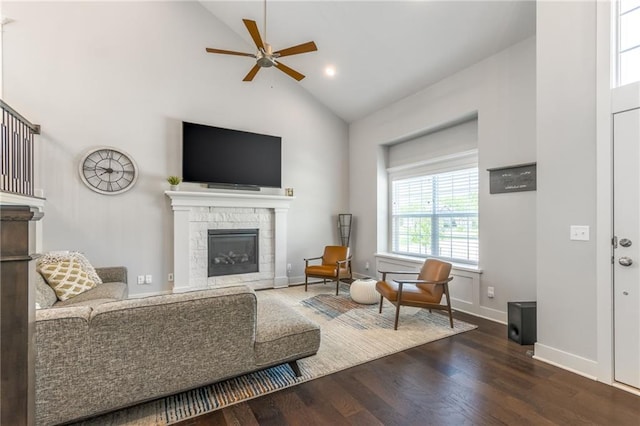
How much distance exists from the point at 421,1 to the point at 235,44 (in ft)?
10.5

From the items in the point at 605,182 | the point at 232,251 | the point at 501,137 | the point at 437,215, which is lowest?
the point at 232,251

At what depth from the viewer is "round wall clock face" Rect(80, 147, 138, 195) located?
154 inches

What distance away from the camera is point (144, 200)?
13.9ft

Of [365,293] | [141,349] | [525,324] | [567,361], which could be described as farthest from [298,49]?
[567,361]

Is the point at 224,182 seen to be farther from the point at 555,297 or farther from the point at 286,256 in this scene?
the point at 555,297

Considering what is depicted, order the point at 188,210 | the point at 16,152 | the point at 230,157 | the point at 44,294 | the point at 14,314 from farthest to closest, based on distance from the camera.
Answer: the point at 230,157, the point at 188,210, the point at 16,152, the point at 44,294, the point at 14,314

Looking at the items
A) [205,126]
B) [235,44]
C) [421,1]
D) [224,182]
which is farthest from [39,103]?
[421,1]

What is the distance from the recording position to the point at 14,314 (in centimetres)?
98

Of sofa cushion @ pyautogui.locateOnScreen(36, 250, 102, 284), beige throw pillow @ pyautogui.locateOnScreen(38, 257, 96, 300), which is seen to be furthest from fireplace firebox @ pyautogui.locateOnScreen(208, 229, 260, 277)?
beige throw pillow @ pyautogui.locateOnScreen(38, 257, 96, 300)

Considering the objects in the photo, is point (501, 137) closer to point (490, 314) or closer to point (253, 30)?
point (490, 314)

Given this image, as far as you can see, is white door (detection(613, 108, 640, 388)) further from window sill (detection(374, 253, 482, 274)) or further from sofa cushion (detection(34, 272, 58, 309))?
sofa cushion (detection(34, 272, 58, 309))

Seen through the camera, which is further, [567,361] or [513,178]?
[513,178]

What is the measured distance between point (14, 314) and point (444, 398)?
2397mm

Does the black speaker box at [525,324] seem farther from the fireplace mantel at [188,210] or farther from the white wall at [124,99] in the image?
the white wall at [124,99]
